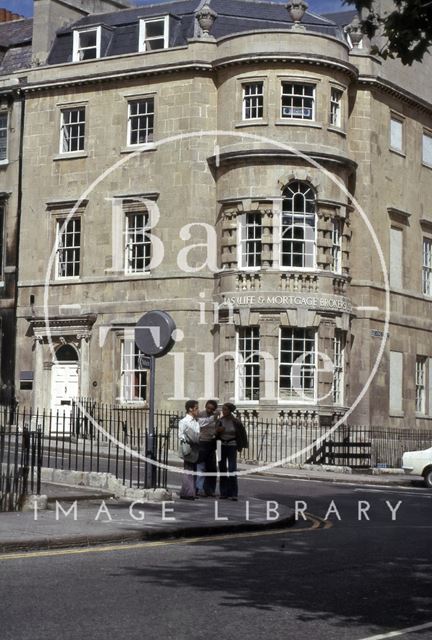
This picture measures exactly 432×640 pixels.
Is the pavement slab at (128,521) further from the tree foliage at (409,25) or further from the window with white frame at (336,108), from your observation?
the window with white frame at (336,108)

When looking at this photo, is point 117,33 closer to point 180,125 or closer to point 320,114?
point 180,125

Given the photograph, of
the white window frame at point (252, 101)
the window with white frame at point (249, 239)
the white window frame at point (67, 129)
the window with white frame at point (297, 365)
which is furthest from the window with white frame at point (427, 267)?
the white window frame at point (67, 129)

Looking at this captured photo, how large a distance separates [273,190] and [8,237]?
10116mm

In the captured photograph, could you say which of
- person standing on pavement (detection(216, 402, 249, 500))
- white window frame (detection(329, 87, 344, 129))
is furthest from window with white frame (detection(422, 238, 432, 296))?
person standing on pavement (detection(216, 402, 249, 500))

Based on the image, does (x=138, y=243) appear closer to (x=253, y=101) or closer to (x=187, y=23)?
(x=253, y=101)

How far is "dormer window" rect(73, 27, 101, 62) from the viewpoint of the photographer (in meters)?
41.8

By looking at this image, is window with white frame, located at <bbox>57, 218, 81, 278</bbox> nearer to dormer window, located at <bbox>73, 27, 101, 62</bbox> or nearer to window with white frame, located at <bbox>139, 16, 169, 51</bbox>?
dormer window, located at <bbox>73, 27, 101, 62</bbox>

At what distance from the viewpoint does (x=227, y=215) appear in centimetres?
3841

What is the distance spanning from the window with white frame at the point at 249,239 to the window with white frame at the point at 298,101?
3300 millimetres

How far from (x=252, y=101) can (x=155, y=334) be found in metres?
20.2

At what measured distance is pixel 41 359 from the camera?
4075 cm

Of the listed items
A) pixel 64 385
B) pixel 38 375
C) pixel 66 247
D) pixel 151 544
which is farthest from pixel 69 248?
pixel 151 544

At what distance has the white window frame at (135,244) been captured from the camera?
39.4m

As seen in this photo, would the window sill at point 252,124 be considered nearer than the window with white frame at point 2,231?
Yes
